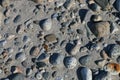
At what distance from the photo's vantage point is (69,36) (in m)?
2.09

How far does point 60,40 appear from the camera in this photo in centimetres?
209

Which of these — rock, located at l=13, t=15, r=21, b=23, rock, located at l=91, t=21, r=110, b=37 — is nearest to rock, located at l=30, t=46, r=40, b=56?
rock, located at l=13, t=15, r=21, b=23

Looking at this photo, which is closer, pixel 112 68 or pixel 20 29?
pixel 112 68

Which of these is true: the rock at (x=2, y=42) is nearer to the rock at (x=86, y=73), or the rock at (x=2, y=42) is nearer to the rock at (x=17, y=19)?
the rock at (x=17, y=19)

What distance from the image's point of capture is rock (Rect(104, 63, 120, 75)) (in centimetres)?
190

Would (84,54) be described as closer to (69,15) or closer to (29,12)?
(69,15)

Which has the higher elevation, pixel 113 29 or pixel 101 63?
pixel 113 29

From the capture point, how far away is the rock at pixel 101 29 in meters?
2.03

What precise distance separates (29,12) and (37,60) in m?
0.36

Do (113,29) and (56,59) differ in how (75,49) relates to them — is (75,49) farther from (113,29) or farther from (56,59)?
(113,29)

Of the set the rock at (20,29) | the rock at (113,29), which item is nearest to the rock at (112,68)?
the rock at (113,29)

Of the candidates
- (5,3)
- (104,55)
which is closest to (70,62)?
(104,55)

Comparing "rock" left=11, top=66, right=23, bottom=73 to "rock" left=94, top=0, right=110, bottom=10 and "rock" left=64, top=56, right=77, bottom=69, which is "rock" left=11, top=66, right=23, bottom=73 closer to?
"rock" left=64, top=56, right=77, bottom=69

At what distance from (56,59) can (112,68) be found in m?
0.32
